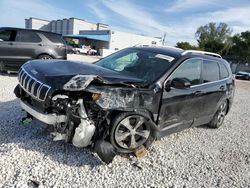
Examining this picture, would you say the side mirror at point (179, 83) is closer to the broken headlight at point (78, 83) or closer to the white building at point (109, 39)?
the broken headlight at point (78, 83)

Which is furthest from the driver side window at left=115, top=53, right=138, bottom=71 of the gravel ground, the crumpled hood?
the gravel ground

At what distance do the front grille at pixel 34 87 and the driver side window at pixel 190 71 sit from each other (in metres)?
1.98

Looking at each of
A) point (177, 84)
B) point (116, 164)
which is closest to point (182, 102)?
point (177, 84)

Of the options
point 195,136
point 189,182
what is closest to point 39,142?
point 189,182

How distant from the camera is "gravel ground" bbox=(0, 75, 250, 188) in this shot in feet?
10.4

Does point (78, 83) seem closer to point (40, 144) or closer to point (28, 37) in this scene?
point (40, 144)

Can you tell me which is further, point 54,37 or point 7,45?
point 54,37

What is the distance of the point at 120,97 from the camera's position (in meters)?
3.53

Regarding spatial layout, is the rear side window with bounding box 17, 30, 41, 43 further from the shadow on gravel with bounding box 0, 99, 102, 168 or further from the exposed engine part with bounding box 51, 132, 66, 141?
the exposed engine part with bounding box 51, 132, 66, 141

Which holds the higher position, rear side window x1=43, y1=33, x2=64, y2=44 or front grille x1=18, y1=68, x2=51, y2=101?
rear side window x1=43, y1=33, x2=64, y2=44

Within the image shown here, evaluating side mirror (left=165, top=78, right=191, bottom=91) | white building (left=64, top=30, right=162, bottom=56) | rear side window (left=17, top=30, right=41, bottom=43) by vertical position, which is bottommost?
white building (left=64, top=30, right=162, bottom=56)

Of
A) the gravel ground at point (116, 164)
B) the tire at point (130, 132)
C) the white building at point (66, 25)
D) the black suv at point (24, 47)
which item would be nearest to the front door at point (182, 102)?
the tire at point (130, 132)

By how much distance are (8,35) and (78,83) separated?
7.81 meters

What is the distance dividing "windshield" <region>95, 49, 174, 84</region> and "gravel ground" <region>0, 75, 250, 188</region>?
1.25 m
